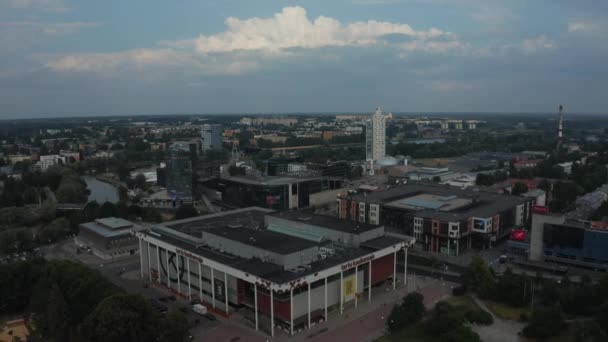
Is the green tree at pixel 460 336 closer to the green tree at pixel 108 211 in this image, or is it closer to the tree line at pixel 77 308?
the tree line at pixel 77 308

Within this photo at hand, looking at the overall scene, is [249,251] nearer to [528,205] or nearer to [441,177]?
[528,205]

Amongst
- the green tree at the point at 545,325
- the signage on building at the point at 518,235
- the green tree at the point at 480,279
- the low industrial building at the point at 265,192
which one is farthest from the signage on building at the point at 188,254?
the low industrial building at the point at 265,192

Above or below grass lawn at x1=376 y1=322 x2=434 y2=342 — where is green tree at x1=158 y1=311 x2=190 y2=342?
above

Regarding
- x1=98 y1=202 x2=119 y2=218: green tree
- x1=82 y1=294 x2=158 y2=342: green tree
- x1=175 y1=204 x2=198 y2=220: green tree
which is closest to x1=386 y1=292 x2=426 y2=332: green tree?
x1=82 y1=294 x2=158 y2=342: green tree

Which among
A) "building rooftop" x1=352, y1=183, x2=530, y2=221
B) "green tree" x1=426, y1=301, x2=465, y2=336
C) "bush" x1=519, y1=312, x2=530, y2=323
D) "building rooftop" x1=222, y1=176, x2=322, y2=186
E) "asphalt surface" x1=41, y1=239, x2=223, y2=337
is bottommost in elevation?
"asphalt surface" x1=41, y1=239, x2=223, y2=337

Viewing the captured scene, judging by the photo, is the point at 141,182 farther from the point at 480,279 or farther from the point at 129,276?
the point at 480,279

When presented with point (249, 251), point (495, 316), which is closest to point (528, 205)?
point (495, 316)

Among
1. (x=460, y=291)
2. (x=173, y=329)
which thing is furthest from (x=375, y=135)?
(x=173, y=329)

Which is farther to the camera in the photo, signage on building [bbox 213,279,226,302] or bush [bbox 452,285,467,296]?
bush [bbox 452,285,467,296]

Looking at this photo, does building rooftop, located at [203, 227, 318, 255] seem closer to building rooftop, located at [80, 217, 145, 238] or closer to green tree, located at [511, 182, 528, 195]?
building rooftop, located at [80, 217, 145, 238]
